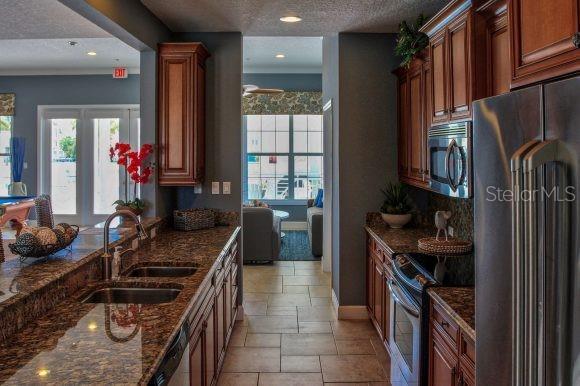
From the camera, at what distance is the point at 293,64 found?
28.7 ft

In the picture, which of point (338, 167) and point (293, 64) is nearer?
point (338, 167)

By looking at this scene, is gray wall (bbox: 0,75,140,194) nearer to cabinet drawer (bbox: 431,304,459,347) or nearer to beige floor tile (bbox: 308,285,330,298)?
beige floor tile (bbox: 308,285,330,298)

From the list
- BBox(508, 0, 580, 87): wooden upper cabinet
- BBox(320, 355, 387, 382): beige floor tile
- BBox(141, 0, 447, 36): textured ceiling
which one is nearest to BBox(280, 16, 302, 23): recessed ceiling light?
BBox(141, 0, 447, 36): textured ceiling

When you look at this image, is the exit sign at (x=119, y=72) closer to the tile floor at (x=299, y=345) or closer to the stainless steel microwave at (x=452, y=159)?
the tile floor at (x=299, y=345)

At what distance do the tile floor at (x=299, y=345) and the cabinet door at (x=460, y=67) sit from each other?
6.18 ft

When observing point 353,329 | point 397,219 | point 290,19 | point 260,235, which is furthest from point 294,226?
point 290,19

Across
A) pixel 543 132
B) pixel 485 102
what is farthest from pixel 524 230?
pixel 485 102

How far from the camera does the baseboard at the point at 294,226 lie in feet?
32.3

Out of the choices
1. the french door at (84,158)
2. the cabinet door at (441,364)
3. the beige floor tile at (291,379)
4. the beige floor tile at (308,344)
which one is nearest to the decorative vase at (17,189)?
the french door at (84,158)

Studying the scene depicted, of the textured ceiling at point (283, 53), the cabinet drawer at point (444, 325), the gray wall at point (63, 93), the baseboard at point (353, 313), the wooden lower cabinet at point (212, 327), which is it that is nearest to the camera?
the cabinet drawer at point (444, 325)

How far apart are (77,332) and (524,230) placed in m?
1.47

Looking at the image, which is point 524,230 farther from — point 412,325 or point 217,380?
point 217,380

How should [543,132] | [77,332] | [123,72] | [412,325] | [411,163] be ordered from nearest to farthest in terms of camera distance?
[543,132] < [77,332] < [412,325] < [411,163] < [123,72]

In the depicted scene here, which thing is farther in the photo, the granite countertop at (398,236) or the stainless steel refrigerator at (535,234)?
the granite countertop at (398,236)
